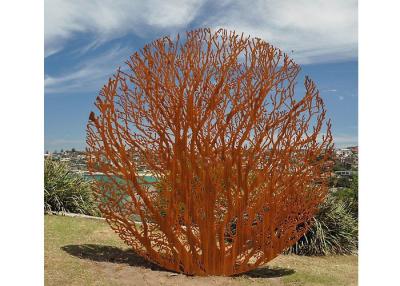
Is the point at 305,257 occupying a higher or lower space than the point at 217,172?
lower

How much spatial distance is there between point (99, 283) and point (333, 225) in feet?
20.4

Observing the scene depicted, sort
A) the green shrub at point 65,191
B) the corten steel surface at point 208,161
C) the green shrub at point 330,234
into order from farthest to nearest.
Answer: the green shrub at point 65,191, the green shrub at point 330,234, the corten steel surface at point 208,161

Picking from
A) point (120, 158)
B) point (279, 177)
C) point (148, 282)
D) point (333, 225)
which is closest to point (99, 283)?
point (148, 282)

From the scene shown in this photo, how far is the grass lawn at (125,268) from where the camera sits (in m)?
6.41

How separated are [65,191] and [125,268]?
263 inches

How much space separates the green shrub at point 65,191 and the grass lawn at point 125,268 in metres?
2.26

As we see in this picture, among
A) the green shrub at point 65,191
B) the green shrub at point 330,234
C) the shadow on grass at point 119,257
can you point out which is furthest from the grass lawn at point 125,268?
the green shrub at point 65,191

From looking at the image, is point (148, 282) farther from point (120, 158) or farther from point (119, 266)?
point (120, 158)

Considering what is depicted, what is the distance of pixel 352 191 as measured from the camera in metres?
14.2

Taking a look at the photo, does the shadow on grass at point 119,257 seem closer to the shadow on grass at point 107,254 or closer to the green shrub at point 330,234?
the shadow on grass at point 107,254

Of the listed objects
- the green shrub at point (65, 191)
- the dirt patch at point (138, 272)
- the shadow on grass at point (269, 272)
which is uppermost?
the green shrub at point (65, 191)

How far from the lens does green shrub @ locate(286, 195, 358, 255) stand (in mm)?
10250

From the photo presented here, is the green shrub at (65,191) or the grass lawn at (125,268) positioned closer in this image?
the grass lawn at (125,268)

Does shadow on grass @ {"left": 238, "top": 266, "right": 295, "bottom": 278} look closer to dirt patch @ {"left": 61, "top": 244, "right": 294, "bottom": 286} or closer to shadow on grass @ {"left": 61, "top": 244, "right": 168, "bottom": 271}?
dirt patch @ {"left": 61, "top": 244, "right": 294, "bottom": 286}
